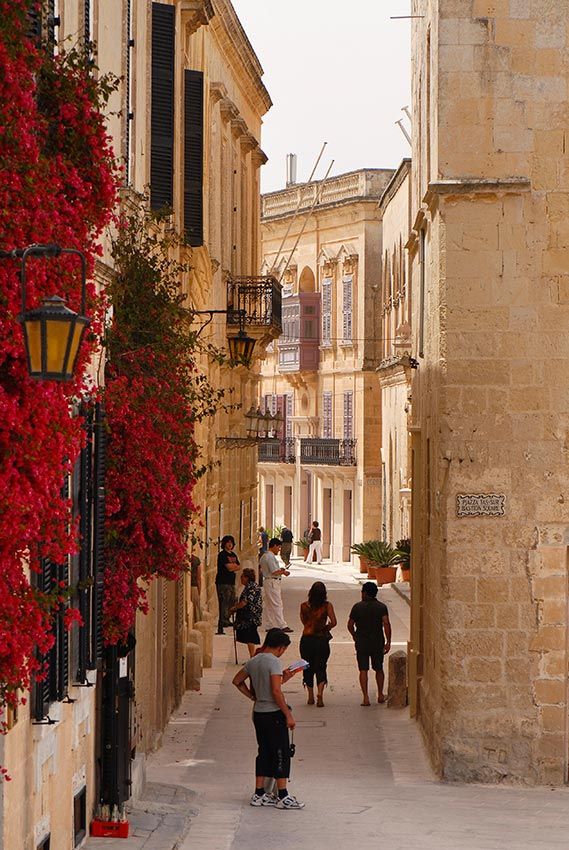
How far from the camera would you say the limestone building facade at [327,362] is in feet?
168

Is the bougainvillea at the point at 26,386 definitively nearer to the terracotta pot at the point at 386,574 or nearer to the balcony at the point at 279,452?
the terracotta pot at the point at 386,574

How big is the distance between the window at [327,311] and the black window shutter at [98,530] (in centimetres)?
4356

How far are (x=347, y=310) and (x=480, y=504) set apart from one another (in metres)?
38.5

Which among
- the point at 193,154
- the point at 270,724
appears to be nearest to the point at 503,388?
the point at 270,724

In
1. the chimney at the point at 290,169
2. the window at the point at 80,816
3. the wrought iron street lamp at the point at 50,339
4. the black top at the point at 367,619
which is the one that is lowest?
the window at the point at 80,816

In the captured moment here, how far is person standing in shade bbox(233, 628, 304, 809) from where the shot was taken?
501 inches

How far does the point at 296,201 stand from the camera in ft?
182

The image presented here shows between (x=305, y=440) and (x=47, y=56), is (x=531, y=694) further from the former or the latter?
(x=305, y=440)

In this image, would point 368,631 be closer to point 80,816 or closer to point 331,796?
point 331,796

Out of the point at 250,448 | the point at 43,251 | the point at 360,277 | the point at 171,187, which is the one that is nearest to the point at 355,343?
the point at 360,277

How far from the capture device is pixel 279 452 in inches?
2250

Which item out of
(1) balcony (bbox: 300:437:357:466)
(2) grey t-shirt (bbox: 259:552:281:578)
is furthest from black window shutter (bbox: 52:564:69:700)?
(1) balcony (bbox: 300:437:357:466)

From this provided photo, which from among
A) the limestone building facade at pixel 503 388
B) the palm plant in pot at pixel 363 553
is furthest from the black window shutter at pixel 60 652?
the palm plant in pot at pixel 363 553

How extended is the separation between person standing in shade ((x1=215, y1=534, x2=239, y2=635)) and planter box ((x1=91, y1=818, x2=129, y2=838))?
1229 centimetres
